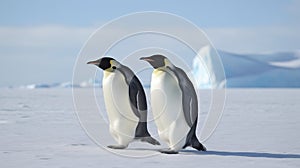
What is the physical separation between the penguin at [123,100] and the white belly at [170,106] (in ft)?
0.78

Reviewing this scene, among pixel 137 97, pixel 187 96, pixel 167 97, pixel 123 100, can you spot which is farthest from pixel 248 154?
pixel 123 100

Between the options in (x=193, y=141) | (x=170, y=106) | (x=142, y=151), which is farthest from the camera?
(x=193, y=141)

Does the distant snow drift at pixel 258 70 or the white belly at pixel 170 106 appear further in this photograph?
the distant snow drift at pixel 258 70

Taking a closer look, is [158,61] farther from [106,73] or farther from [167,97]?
[106,73]

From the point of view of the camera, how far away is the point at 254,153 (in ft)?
16.1

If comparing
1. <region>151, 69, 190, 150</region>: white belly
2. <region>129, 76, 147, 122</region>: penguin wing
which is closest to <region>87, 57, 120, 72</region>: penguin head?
<region>129, 76, 147, 122</region>: penguin wing

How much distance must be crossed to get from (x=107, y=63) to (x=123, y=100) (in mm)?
429

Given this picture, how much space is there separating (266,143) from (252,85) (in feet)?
148

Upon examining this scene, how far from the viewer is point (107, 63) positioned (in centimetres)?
499

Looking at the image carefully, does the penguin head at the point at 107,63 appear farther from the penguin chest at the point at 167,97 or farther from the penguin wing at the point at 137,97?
the penguin chest at the point at 167,97

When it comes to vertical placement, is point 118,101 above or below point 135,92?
below

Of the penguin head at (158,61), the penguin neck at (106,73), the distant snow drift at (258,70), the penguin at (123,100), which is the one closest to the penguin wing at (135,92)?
the penguin at (123,100)

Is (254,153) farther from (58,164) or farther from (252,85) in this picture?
(252,85)

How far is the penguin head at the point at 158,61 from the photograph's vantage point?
4.77 m
